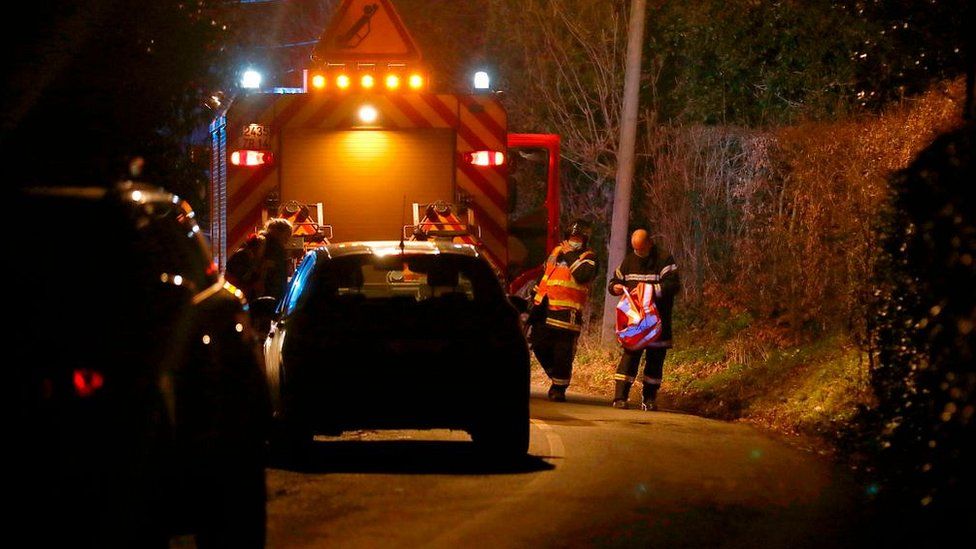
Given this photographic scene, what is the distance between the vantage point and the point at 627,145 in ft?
62.4

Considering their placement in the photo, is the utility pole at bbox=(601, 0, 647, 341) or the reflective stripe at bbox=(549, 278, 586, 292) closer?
the reflective stripe at bbox=(549, 278, 586, 292)

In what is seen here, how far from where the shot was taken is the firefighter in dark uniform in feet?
49.9

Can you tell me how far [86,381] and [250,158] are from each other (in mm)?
9553

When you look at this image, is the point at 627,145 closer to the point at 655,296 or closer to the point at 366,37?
the point at 655,296

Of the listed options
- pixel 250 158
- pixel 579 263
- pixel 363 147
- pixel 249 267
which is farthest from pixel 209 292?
pixel 579 263

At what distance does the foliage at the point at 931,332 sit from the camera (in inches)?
281

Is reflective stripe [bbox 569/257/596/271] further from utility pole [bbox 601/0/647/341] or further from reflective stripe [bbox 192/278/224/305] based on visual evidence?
reflective stripe [bbox 192/278/224/305]

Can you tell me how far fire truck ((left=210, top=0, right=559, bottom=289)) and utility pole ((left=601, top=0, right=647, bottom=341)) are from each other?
3658 millimetres

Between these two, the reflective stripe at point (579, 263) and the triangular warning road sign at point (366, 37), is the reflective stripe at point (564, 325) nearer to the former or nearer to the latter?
the reflective stripe at point (579, 263)

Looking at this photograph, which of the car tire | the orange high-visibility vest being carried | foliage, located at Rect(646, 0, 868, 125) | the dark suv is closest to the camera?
the dark suv

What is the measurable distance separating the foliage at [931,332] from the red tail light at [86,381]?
3513 millimetres

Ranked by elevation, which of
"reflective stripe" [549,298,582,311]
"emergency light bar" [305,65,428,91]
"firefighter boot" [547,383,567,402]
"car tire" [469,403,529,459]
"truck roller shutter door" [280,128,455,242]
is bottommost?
"firefighter boot" [547,383,567,402]

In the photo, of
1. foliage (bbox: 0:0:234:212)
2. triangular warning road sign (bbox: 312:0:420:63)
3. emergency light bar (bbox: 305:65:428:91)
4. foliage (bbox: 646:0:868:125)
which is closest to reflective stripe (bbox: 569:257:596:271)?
emergency light bar (bbox: 305:65:428:91)

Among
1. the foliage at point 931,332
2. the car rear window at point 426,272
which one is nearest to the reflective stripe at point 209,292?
the car rear window at point 426,272
